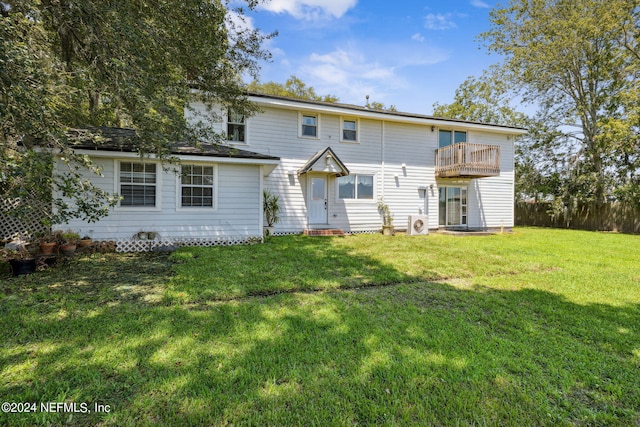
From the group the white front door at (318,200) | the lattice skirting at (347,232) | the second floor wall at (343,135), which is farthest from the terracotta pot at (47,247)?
the white front door at (318,200)

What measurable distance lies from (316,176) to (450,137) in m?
7.68

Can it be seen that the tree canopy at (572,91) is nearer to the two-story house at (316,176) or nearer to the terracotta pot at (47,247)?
the two-story house at (316,176)

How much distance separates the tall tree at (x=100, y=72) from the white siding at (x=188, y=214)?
222 cm

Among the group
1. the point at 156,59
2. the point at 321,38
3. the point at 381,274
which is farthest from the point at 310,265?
the point at 321,38

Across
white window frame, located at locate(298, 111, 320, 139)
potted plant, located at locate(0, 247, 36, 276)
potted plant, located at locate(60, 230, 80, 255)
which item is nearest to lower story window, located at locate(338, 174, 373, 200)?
white window frame, located at locate(298, 111, 320, 139)

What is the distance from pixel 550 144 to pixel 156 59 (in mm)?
24606

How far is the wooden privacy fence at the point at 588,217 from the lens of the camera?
16078 millimetres

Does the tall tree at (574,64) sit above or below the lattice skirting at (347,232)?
above

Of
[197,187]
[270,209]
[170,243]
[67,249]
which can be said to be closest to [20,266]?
[67,249]

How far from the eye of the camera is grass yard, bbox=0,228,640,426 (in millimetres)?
2113

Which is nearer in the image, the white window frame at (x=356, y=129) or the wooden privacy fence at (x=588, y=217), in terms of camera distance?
the white window frame at (x=356, y=129)

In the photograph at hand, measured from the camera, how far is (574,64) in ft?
57.6

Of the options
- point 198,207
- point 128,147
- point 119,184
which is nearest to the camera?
point 128,147

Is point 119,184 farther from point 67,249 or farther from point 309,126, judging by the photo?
point 309,126
